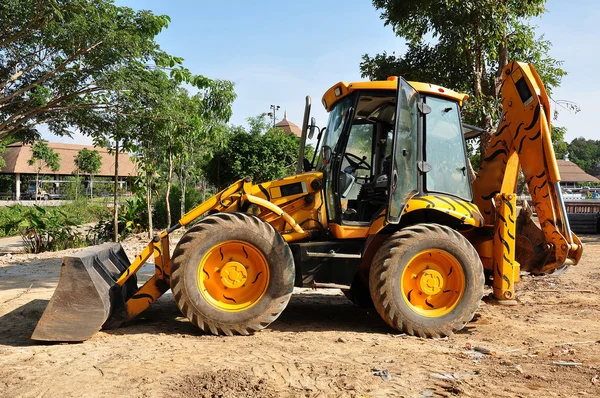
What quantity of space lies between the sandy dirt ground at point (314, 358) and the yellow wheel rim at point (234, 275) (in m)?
0.40

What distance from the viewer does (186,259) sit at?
4.99m

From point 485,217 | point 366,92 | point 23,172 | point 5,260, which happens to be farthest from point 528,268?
point 23,172

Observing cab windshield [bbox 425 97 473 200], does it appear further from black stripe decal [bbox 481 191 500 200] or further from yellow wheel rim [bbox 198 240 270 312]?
yellow wheel rim [bbox 198 240 270 312]

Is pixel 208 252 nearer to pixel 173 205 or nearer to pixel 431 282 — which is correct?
pixel 431 282

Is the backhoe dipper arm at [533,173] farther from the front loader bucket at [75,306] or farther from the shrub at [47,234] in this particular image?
the shrub at [47,234]

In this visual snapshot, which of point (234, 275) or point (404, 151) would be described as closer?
point (234, 275)

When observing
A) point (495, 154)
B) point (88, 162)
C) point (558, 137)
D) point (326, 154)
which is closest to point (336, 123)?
point (326, 154)

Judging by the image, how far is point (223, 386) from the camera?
359 cm

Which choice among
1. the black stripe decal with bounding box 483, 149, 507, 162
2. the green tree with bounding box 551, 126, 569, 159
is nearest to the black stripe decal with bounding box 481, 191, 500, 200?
the black stripe decal with bounding box 483, 149, 507, 162

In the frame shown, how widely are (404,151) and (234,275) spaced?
217 cm

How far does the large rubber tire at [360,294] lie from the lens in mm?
6254

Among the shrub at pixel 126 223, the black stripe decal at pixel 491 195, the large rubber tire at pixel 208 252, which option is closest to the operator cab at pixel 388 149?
the black stripe decal at pixel 491 195

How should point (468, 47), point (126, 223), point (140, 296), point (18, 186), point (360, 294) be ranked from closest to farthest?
point (140, 296) → point (360, 294) → point (468, 47) → point (126, 223) → point (18, 186)

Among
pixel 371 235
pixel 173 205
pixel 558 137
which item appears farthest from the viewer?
pixel 173 205
